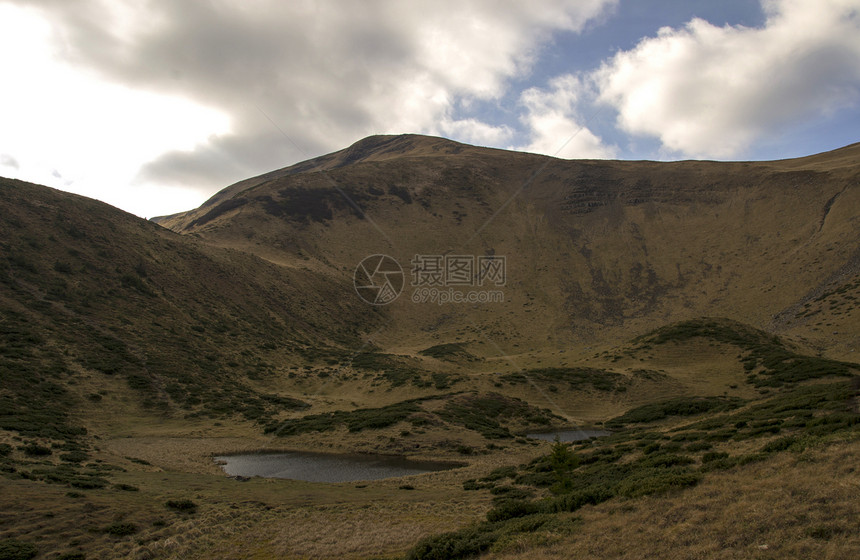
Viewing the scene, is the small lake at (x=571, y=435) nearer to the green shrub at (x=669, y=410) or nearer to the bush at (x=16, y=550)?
the green shrub at (x=669, y=410)

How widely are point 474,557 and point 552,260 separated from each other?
9555 cm

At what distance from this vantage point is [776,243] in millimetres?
86562

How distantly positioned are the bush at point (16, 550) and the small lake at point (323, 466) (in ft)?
46.0

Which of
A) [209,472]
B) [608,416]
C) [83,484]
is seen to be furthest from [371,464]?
[608,416]

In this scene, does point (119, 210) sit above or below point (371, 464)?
above

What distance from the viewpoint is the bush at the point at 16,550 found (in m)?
11.9

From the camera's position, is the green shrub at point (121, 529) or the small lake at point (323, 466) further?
the small lake at point (323, 466)

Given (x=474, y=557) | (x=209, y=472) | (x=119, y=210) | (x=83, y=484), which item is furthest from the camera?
(x=119, y=210)

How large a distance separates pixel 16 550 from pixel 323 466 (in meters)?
17.5

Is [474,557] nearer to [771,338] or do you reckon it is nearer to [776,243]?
[771,338]

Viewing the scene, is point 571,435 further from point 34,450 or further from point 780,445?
point 34,450

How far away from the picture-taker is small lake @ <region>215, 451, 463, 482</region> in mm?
26431

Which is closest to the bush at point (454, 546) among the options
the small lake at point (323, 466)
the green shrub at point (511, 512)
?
the green shrub at point (511, 512)

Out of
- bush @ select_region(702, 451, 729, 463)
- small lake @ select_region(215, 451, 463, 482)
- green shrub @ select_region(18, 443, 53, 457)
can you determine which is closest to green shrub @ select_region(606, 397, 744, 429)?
small lake @ select_region(215, 451, 463, 482)
